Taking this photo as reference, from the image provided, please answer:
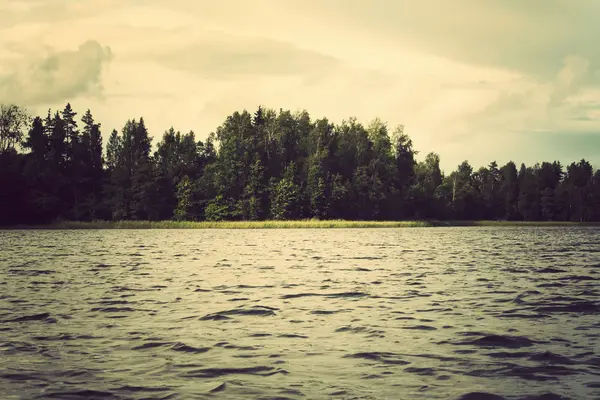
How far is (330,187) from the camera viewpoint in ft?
438

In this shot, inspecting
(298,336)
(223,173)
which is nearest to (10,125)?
(223,173)

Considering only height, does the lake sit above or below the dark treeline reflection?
below

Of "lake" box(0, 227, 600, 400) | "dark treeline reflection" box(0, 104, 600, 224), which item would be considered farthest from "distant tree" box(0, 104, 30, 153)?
"lake" box(0, 227, 600, 400)

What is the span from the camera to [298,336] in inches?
493

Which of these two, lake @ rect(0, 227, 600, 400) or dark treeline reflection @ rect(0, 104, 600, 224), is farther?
dark treeline reflection @ rect(0, 104, 600, 224)

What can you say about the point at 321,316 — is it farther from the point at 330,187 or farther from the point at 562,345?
the point at 330,187

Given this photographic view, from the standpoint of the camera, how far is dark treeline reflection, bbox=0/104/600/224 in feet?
388

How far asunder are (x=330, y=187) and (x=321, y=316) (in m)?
119

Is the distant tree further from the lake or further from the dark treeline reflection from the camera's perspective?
the lake

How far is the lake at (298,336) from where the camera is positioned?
8805 millimetres

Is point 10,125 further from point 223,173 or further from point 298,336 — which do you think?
point 298,336

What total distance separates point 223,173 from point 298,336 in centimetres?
11937

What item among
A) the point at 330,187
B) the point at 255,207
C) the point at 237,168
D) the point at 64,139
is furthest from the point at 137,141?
the point at 330,187

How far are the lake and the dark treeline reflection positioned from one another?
9336 centimetres
